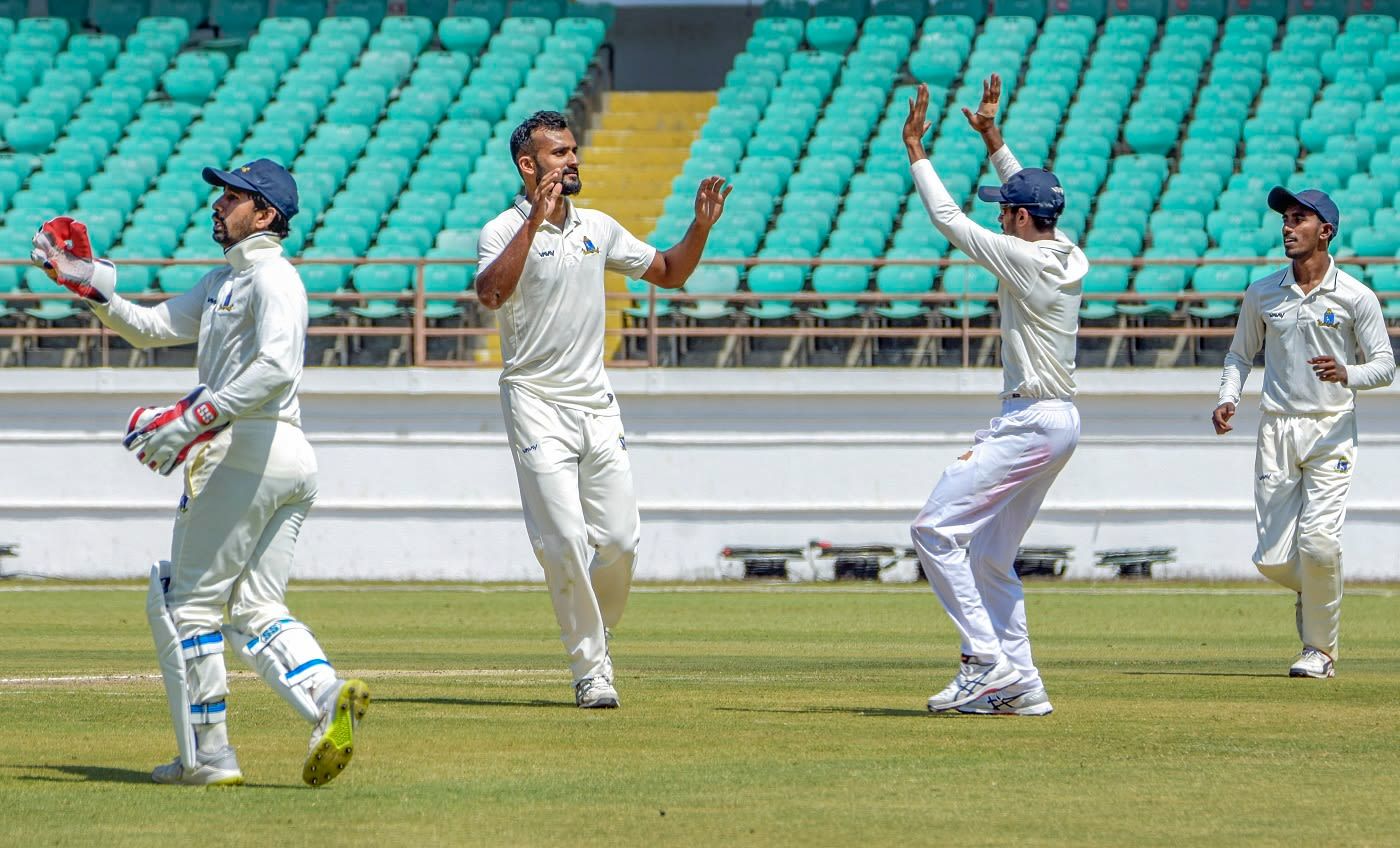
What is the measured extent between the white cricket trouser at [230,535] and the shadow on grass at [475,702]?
7.52ft

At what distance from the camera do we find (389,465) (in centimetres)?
2084

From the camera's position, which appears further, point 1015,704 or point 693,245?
point 693,245

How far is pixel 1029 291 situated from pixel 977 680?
5.40ft

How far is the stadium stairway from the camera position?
2661 centimetres

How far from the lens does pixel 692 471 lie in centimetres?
2075

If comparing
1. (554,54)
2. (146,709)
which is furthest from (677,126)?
(146,709)

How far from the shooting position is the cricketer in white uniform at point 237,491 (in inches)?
265

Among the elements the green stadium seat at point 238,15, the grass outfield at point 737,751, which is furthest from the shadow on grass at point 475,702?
the green stadium seat at point 238,15

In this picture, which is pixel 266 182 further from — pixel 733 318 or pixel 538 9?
pixel 538 9

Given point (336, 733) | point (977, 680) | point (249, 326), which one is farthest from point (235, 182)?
point (977, 680)

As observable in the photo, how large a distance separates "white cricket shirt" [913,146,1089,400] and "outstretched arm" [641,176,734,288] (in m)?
0.98

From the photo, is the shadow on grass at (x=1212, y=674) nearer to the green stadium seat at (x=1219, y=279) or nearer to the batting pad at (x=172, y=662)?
the batting pad at (x=172, y=662)

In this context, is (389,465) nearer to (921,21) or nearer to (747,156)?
(747,156)

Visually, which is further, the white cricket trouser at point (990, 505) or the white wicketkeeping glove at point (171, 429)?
the white cricket trouser at point (990, 505)
